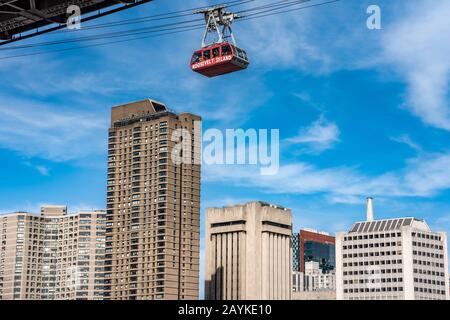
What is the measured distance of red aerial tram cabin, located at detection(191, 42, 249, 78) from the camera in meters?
71.8

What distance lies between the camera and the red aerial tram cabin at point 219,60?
71.8m

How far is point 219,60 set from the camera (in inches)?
2879

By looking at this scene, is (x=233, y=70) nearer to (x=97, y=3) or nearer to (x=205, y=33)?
(x=205, y=33)
